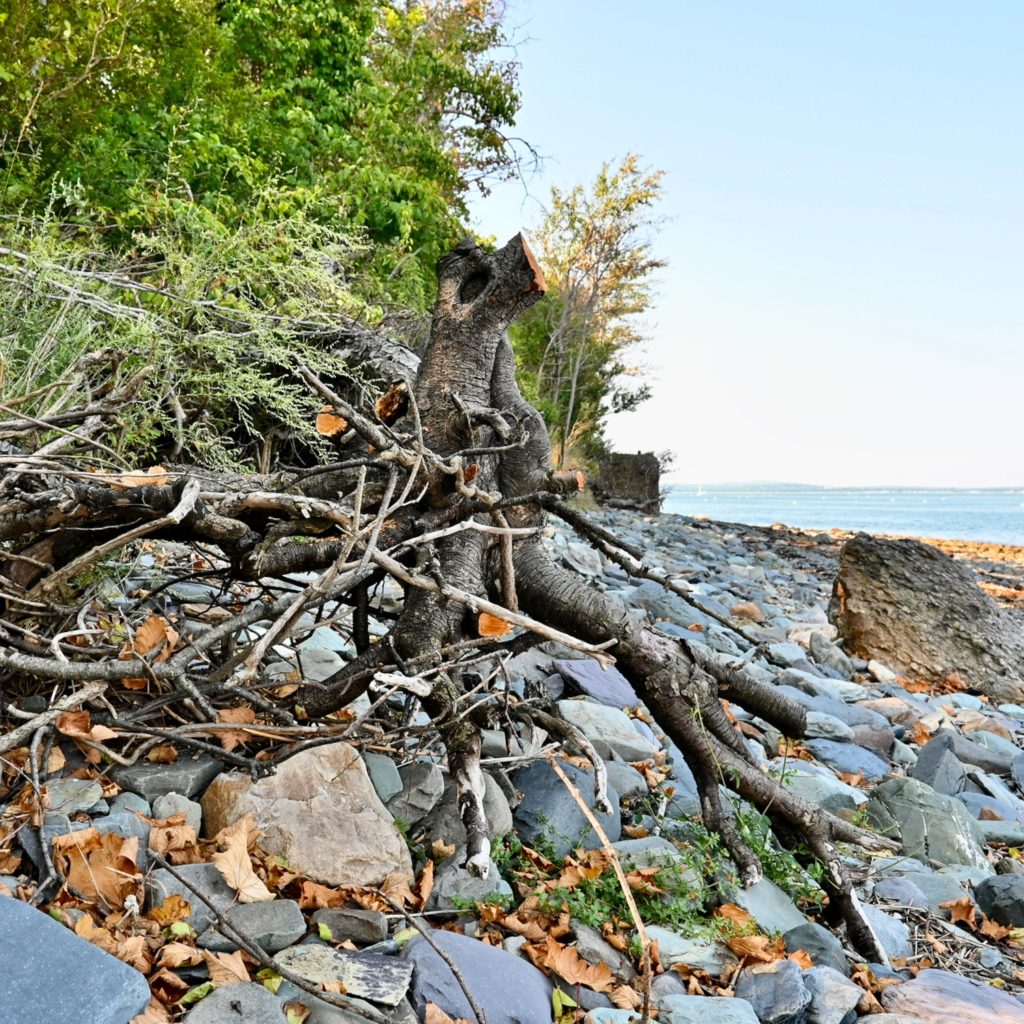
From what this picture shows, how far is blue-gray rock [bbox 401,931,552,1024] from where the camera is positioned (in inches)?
74.6

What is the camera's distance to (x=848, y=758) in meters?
4.52

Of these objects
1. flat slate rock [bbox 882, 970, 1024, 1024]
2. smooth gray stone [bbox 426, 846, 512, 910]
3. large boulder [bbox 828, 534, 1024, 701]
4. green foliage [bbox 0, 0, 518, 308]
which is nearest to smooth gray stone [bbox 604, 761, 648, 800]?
smooth gray stone [bbox 426, 846, 512, 910]

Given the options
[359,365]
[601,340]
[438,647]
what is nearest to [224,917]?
[438,647]

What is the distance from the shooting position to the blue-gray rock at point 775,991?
7.07 ft

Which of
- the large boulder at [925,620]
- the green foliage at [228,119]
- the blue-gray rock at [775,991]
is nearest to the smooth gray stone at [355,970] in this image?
the blue-gray rock at [775,991]

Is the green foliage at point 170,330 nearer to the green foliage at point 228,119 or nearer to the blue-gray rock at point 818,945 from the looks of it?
the green foliage at point 228,119

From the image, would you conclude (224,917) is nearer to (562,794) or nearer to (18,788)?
(18,788)

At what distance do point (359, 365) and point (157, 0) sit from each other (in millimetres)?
5244

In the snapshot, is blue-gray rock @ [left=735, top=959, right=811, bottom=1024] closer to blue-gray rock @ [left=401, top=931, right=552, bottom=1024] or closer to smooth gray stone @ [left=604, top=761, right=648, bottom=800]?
blue-gray rock @ [left=401, top=931, right=552, bottom=1024]

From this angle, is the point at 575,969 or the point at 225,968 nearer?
the point at 225,968

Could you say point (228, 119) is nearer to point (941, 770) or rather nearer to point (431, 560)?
point (431, 560)

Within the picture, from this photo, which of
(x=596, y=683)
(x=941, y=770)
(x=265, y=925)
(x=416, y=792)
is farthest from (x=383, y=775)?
(x=941, y=770)

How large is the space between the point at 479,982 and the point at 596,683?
2.40 metres

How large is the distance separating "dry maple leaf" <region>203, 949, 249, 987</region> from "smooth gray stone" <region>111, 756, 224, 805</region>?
603mm
